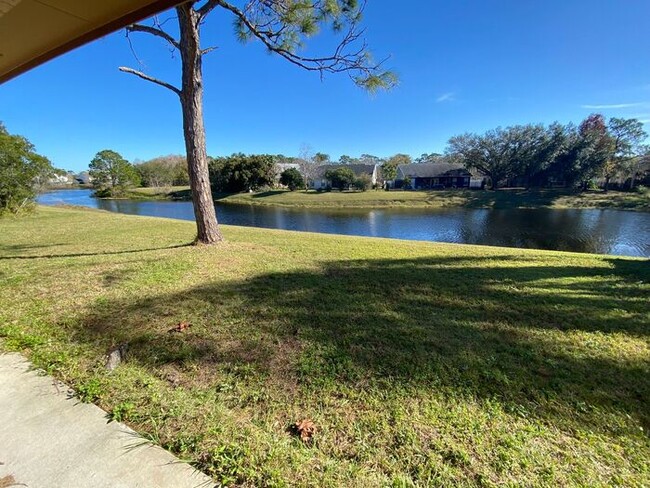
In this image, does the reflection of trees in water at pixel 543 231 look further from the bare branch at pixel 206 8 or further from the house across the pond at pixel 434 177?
the house across the pond at pixel 434 177

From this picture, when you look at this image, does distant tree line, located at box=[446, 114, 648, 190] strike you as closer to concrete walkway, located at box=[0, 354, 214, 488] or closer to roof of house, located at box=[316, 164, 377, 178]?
roof of house, located at box=[316, 164, 377, 178]

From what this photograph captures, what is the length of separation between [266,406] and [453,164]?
50603 millimetres

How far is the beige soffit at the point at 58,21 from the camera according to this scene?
6.25 feet

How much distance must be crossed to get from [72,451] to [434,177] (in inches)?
1906

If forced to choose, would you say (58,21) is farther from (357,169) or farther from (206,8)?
(357,169)

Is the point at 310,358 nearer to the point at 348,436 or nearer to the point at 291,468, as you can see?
the point at 348,436

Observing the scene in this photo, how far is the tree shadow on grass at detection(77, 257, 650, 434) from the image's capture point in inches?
82.3

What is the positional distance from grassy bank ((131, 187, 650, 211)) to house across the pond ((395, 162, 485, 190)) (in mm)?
9804

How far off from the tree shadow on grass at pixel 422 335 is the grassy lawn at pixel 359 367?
0.02 metres

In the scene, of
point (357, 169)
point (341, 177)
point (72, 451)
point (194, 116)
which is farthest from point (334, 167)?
point (72, 451)

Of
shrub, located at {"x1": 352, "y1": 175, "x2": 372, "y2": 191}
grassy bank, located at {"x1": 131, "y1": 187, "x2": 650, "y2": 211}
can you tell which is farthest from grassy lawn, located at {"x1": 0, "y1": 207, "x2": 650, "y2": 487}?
shrub, located at {"x1": 352, "y1": 175, "x2": 372, "y2": 191}

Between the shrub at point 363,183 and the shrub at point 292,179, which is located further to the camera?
the shrub at point 292,179

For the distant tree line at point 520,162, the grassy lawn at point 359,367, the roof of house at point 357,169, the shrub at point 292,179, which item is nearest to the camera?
the grassy lawn at point 359,367

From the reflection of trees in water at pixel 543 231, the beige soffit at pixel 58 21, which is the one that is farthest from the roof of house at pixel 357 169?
the beige soffit at pixel 58 21
